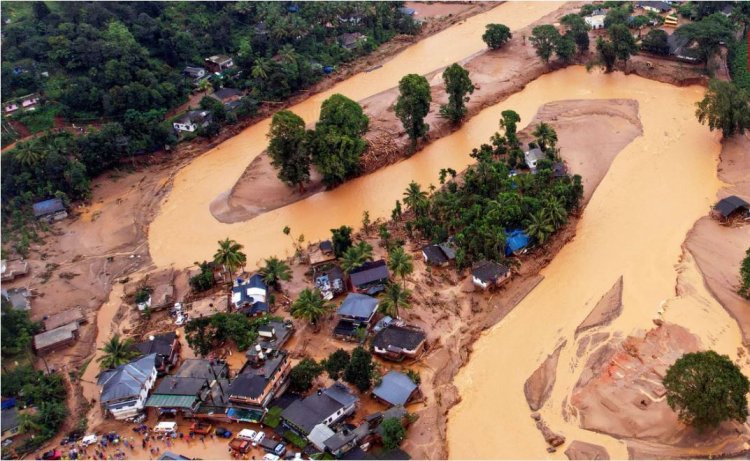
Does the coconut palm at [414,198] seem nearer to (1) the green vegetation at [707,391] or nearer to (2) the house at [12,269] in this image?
(1) the green vegetation at [707,391]

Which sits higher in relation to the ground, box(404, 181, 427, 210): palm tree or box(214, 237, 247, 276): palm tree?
box(214, 237, 247, 276): palm tree

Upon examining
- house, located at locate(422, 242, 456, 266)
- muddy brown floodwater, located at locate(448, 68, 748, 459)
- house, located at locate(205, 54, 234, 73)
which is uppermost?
house, located at locate(205, 54, 234, 73)

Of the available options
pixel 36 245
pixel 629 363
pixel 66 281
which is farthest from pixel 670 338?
pixel 36 245

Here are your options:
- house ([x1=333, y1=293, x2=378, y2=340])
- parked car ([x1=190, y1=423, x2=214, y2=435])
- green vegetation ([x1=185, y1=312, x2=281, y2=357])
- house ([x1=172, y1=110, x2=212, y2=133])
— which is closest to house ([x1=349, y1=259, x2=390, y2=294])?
house ([x1=333, y1=293, x2=378, y2=340])

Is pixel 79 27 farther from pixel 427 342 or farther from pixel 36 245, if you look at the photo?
pixel 427 342

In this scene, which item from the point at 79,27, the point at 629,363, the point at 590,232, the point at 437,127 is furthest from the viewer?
the point at 79,27

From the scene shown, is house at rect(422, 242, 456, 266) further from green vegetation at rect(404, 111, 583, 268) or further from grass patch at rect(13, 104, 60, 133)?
grass patch at rect(13, 104, 60, 133)
